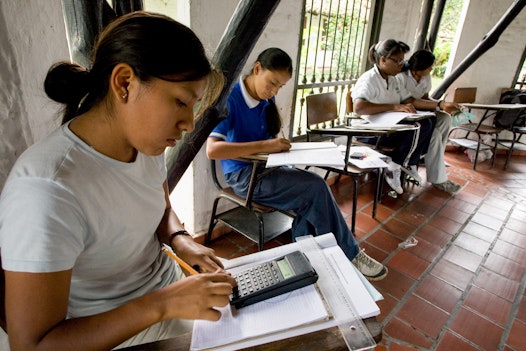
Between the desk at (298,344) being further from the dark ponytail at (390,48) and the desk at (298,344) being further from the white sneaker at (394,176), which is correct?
the dark ponytail at (390,48)

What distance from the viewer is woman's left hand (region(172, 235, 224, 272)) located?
84 cm

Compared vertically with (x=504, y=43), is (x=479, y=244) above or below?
below

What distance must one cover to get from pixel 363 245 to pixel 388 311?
2.04ft

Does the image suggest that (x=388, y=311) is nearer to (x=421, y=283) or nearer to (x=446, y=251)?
(x=421, y=283)

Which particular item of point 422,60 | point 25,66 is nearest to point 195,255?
point 25,66

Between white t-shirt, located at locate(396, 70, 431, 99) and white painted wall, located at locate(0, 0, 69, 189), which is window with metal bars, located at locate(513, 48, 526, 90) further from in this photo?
white painted wall, located at locate(0, 0, 69, 189)

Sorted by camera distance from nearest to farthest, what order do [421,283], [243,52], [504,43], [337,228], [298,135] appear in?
[243,52] → [337,228] → [421,283] → [298,135] → [504,43]

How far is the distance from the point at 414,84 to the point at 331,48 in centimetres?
100

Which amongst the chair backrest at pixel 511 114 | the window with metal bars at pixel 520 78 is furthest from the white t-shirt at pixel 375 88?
the window with metal bars at pixel 520 78

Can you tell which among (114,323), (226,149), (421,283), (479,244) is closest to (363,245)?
(421,283)

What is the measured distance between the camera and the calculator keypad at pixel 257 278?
0.71m

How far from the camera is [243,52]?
3.96ft

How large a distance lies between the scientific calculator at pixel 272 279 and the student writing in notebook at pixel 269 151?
0.96m

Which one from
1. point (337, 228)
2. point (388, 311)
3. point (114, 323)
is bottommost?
point (388, 311)
